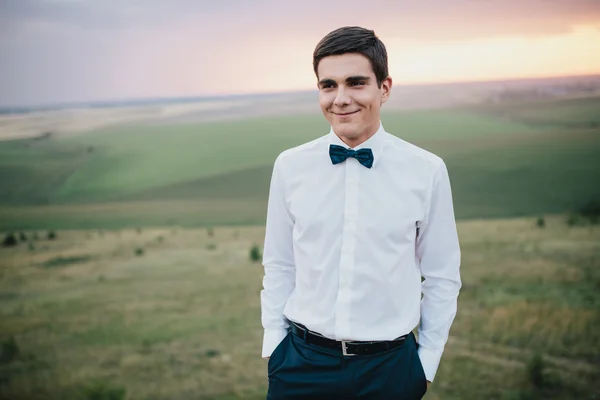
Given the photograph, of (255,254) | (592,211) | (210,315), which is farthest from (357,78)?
(592,211)

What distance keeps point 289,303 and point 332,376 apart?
0.86ft

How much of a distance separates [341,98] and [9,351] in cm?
301

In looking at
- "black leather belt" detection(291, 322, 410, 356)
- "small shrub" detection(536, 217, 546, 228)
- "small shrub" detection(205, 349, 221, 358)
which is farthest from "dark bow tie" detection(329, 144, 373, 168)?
"small shrub" detection(536, 217, 546, 228)

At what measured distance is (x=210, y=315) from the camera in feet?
11.7

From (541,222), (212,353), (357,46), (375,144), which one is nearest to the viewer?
(357,46)

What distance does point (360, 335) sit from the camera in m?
1.46

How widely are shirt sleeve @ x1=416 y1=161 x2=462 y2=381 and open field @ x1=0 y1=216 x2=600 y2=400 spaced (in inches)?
61.3

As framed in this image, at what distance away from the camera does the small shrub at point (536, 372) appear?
2.97m

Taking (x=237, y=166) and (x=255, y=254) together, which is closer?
(x=255, y=254)

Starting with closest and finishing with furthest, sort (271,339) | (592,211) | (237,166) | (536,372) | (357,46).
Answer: (357,46) < (271,339) < (536,372) < (592,211) < (237,166)

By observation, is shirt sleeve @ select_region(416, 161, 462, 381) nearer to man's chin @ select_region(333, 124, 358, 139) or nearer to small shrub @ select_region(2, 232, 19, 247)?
man's chin @ select_region(333, 124, 358, 139)

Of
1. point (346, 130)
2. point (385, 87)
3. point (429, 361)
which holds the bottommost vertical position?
point (429, 361)

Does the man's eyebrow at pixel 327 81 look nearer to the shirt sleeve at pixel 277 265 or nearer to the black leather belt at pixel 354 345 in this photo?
the shirt sleeve at pixel 277 265

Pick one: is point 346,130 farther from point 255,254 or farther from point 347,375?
point 255,254
